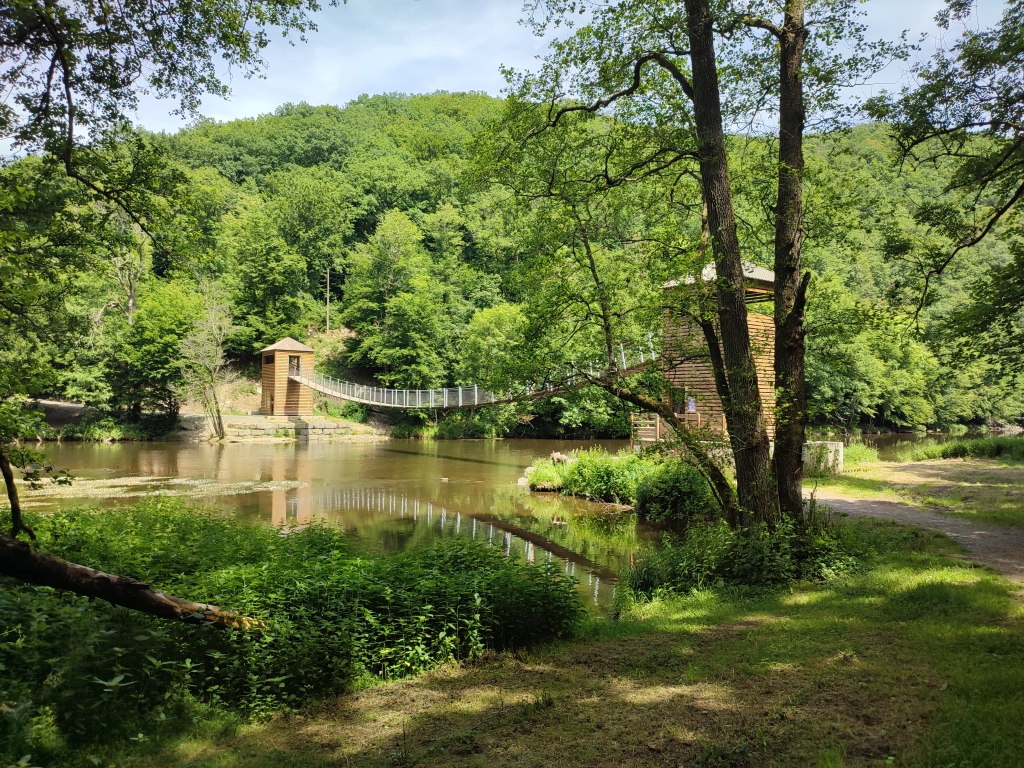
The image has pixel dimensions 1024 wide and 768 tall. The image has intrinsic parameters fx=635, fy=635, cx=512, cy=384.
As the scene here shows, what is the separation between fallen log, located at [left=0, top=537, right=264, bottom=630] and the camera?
3.04 m

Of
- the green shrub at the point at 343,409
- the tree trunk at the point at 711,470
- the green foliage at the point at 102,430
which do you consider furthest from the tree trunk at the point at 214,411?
the tree trunk at the point at 711,470

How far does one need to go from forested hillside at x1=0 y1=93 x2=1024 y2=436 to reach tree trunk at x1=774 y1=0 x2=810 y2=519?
1.10 feet

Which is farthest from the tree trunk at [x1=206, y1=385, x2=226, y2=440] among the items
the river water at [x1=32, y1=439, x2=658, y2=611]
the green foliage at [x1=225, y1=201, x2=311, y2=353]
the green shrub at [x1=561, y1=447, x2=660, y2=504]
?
the green shrub at [x1=561, y1=447, x2=660, y2=504]

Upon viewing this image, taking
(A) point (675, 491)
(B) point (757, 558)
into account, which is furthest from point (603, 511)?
(B) point (757, 558)

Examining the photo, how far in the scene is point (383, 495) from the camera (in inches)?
602

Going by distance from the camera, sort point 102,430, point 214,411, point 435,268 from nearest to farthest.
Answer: point 102,430
point 214,411
point 435,268

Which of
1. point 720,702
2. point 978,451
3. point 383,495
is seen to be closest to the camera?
point 720,702

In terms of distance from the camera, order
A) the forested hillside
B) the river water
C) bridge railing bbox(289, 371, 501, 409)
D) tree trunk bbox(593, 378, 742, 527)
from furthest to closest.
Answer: bridge railing bbox(289, 371, 501, 409) → the river water → the forested hillside → tree trunk bbox(593, 378, 742, 527)

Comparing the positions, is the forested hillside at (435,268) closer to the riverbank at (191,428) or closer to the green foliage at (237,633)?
the riverbank at (191,428)

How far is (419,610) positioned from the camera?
468cm

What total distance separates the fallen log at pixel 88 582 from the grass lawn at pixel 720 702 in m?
0.67

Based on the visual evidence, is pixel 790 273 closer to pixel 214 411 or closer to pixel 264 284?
pixel 214 411

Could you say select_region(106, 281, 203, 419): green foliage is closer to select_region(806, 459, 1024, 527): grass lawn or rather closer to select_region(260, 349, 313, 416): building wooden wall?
select_region(260, 349, 313, 416): building wooden wall

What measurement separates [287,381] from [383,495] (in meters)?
18.8
